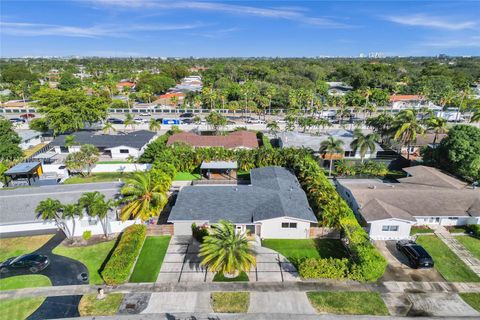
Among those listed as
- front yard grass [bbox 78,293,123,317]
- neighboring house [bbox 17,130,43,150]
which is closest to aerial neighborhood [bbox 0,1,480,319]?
front yard grass [bbox 78,293,123,317]

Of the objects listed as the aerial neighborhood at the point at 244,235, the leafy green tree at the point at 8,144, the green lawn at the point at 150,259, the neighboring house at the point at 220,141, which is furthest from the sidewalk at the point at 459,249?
the leafy green tree at the point at 8,144

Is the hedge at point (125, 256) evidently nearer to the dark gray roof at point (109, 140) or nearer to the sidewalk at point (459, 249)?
the dark gray roof at point (109, 140)

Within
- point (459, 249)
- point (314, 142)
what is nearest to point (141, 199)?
point (459, 249)

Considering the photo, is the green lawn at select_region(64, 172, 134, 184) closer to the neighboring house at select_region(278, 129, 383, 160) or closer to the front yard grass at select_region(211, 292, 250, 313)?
the front yard grass at select_region(211, 292, 250, 313)

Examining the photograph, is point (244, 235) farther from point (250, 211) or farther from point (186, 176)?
point (186, 176)

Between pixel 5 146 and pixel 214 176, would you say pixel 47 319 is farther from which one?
pixel 5 146

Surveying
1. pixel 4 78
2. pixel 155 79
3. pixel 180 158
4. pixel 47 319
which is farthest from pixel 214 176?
pixel 4 78

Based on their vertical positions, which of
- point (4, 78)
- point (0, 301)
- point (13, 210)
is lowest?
point (0, 301)
